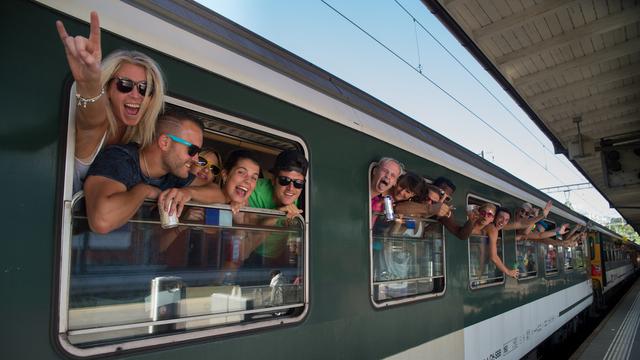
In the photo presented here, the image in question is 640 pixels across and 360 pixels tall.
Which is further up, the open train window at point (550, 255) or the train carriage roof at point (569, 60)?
the train carriage roof at point (569, 60)

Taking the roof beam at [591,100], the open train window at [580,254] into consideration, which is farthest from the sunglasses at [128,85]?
the open train window at [580,254]

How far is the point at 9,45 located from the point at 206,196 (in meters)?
0.87

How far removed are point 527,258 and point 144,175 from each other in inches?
261

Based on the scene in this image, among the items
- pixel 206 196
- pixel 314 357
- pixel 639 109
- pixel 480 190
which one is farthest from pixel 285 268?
pixel 639 109

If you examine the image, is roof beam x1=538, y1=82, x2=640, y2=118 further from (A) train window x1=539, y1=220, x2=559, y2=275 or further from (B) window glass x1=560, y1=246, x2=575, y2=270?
(B) window glass x1=560, y1=246, x2=575, y2=270

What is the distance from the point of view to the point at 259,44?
2.65 m

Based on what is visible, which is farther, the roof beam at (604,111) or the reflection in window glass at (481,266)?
the roof beam at (604,111)

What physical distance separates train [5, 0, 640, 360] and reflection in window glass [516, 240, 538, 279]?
264 cm

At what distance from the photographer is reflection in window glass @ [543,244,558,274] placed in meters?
8.11

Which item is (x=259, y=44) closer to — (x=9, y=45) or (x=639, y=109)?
(x=9, y=45)

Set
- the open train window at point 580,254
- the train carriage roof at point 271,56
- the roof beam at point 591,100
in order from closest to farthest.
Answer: the train carriage roof at point 271,56 < the roof beam at point 591,100 < the open train window at point 580,254

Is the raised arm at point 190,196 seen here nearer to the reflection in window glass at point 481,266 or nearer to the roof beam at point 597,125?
the reflection in window glass at point 481,266

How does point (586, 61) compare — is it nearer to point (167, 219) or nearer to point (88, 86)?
point (167, 219)

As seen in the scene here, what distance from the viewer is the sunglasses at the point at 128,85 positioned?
1.60m
